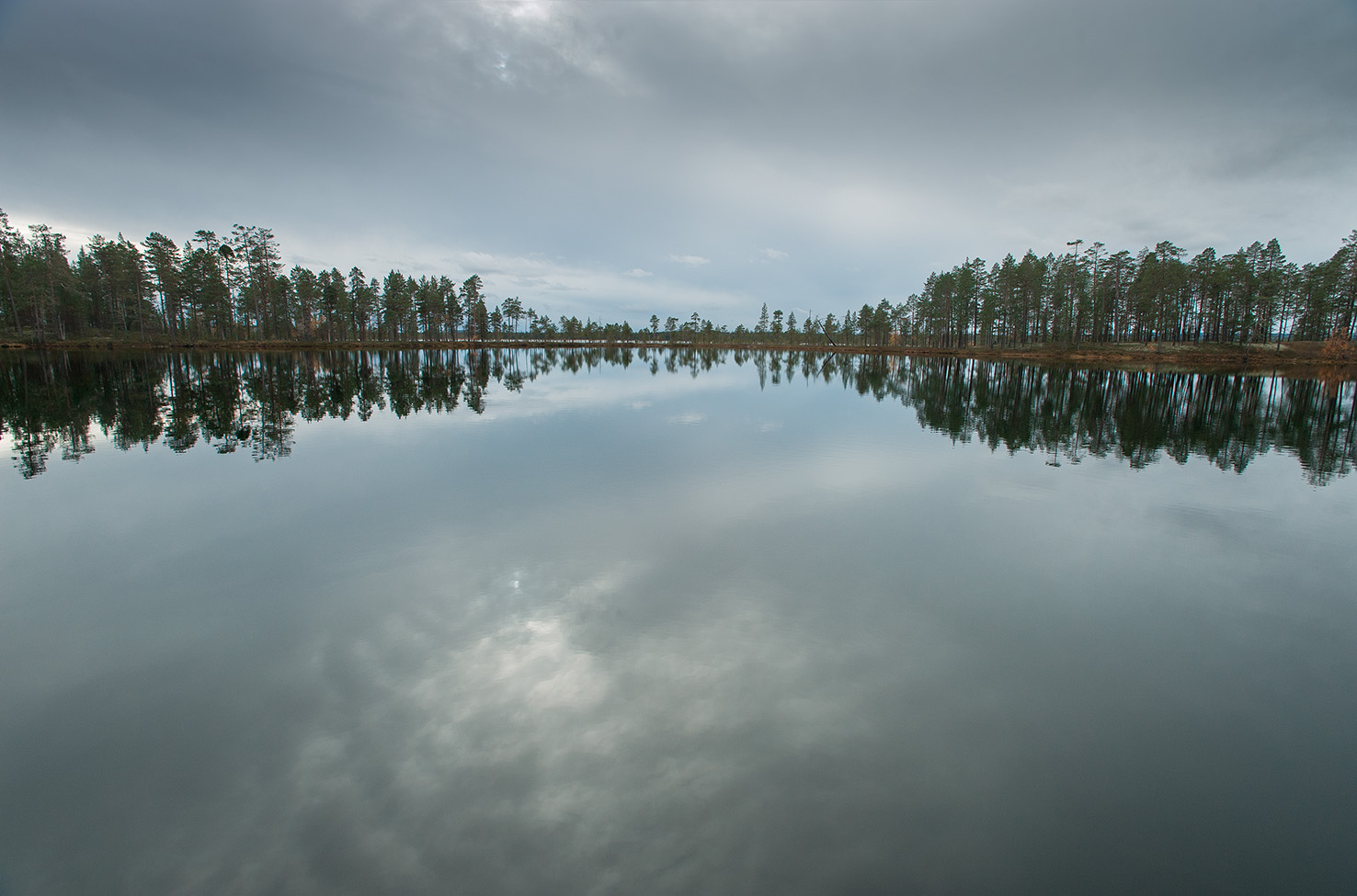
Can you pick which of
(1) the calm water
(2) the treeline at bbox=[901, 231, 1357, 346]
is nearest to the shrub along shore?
(2) the treeline at bbox=[901, 231, 1357, 346]

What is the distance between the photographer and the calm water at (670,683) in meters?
3.82

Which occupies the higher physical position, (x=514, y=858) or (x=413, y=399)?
(x=413, y=399)

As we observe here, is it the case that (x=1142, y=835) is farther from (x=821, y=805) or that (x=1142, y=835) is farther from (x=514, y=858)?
(x=514, y=858)

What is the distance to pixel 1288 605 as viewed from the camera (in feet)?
25.9

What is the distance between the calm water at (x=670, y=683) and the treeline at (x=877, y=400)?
200 inches

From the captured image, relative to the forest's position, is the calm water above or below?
below

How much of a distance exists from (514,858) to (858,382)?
159 feet

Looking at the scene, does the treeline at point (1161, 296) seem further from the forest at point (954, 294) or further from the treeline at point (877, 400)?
the treeline at point (877, 400)

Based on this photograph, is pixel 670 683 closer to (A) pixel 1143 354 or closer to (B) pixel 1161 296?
(A) pixel 1143 354

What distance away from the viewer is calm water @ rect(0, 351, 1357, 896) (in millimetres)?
3822

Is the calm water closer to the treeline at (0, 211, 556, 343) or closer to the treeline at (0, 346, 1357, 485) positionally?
the treeline at (0, 346, 1357, 485)

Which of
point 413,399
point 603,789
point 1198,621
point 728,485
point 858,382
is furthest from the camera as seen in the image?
point 858,382

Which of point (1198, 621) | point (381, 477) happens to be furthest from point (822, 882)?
point (381, 477)

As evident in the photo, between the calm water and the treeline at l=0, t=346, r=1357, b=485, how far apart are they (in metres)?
5.07
